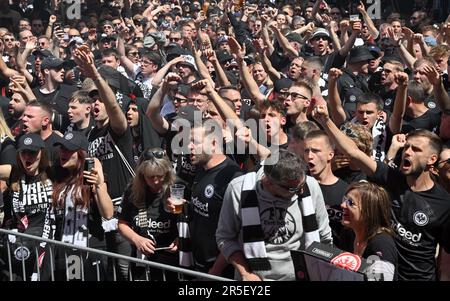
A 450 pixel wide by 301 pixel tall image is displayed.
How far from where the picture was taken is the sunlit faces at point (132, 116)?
7402 mm

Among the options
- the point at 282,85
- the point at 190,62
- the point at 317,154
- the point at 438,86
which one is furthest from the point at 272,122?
the point at 190,62

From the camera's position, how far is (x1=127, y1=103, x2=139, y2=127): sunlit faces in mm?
7402

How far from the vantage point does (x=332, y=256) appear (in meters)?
4.09

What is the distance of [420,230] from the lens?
5.12 meters

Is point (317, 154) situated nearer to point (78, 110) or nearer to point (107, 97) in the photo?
point (107, 97)

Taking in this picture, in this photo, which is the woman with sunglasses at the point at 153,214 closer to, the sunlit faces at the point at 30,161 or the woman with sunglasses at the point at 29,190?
the woman with sunglasses at the point at 29,190

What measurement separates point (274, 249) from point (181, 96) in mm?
3414

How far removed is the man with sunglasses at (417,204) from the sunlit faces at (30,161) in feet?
7.82

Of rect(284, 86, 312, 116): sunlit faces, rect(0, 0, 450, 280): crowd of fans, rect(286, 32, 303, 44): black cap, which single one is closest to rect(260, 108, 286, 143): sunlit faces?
rect(0, 0, 450, 280): crowd of fans

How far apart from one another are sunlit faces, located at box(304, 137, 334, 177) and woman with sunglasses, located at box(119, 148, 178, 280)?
3.14 ft

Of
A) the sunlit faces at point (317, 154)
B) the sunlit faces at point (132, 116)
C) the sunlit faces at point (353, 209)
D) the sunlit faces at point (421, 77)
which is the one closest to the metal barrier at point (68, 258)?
the sunlit faces at point (353, 209)

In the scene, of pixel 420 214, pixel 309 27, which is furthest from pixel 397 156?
pixel 309 27

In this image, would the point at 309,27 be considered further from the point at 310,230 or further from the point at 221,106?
the point at 310,230

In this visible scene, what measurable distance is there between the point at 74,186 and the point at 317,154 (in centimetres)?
175
